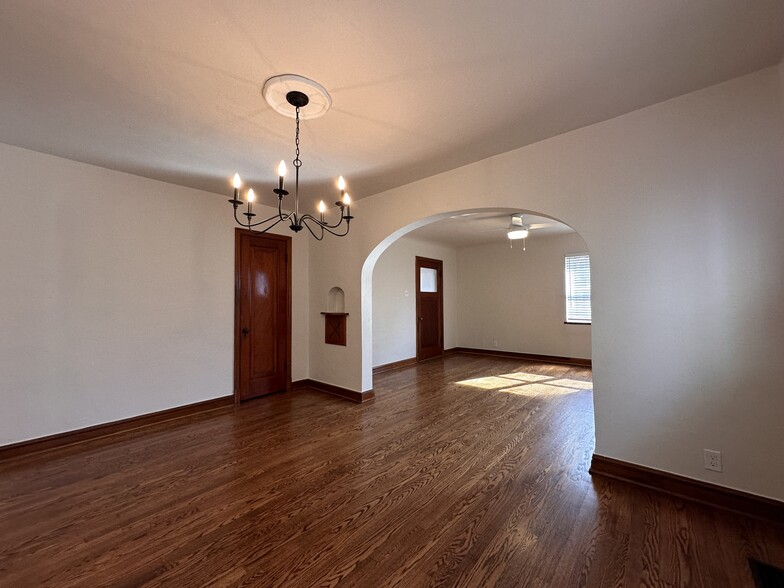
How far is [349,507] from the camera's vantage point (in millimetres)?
1999

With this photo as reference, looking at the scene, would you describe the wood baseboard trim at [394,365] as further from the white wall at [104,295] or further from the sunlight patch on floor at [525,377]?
the white wall at [104,295]

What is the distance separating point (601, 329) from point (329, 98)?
248cm

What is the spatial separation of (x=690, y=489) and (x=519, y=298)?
5147mm

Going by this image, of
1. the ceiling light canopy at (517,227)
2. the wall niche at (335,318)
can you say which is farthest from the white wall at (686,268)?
the wall niche at (335,318)

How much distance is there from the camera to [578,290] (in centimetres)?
623

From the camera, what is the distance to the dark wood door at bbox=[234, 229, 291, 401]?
163 inches

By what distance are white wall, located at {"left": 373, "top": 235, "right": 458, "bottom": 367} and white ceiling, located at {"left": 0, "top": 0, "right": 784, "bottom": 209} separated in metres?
3.50

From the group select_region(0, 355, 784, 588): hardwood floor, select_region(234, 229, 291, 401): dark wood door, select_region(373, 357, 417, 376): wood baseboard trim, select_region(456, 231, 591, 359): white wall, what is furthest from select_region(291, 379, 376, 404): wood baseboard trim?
select_region(456, 231, 591, 359): white wall

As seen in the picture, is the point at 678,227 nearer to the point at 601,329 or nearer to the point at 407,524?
the point at 601,329

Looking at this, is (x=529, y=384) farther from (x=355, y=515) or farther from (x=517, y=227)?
(x=355, y=515)

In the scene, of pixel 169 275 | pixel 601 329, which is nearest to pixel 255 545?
pixel 601 329

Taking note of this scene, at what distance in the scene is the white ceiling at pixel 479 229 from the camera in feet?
16.9

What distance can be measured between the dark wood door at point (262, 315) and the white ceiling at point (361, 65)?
5.83ft

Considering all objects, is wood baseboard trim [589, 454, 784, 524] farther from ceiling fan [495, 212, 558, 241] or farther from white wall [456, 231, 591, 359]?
white wall [456, 231, 591, 359]
